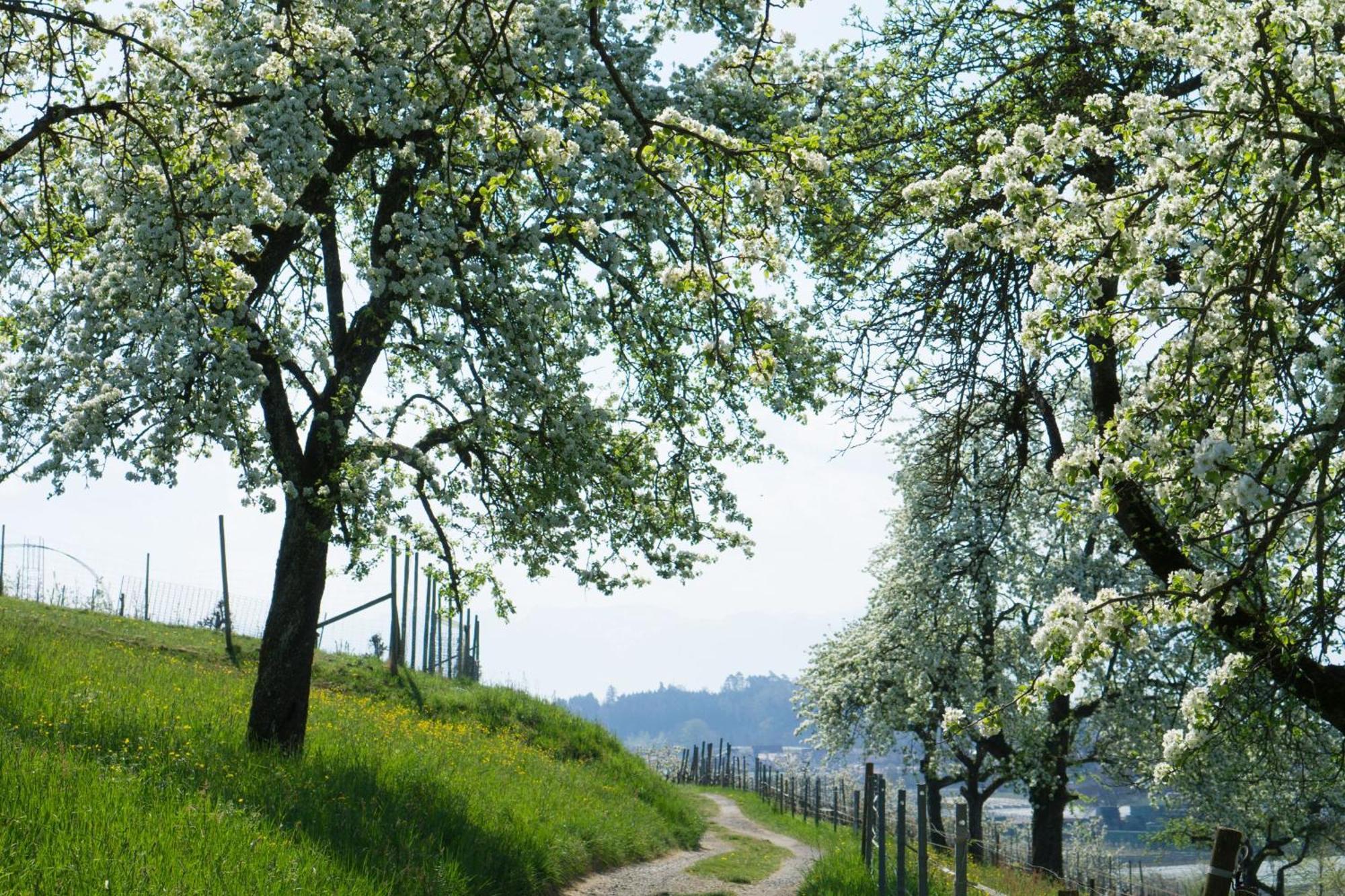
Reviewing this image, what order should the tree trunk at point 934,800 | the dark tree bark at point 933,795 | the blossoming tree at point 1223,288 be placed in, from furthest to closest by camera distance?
the tree trunk at point 934,800 < the dark tree bark at point 933,795 < the blossoming tree at point 1223,288

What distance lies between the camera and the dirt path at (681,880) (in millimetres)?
13406

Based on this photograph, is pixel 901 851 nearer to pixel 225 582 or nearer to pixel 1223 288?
pixel 1223 288

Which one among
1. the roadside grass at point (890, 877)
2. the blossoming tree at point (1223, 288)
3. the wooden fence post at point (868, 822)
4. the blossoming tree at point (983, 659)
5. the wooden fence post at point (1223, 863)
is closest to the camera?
the blossoming tree at point (1223, 288)

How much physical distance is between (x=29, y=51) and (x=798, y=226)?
27.7 ft

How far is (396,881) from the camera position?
8961 millimetres

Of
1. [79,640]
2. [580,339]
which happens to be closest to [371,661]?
[79,640]

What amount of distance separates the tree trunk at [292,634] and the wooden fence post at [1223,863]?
9.80m

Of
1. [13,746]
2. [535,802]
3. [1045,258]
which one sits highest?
[1045,258]

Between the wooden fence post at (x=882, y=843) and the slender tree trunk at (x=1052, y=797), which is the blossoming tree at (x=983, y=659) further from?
the wooden fence post at (x=882, y=843)

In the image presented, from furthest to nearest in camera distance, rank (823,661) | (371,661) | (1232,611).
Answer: (823,661) < (371,661) < (1232,611)

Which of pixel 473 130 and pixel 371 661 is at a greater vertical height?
pixel 473 130

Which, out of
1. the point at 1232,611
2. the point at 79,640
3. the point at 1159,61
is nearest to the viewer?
the point at 1232,611

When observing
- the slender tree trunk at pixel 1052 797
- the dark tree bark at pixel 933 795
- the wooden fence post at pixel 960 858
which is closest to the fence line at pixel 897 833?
the wooden fence post at pixel 960 858

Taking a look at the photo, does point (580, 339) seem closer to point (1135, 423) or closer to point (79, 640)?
point (1135, 423)
